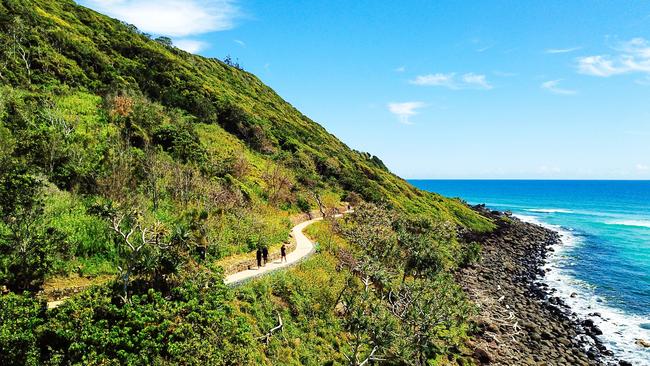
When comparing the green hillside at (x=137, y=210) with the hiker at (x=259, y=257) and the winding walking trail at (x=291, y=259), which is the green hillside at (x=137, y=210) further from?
the hiker at (x=259, y=257)

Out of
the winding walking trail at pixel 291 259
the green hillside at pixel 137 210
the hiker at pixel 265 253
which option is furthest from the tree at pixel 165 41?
the hiker at pixel 265 253

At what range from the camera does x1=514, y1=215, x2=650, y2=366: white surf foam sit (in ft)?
111

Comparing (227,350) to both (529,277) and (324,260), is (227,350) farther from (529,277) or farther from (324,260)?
(529,277)

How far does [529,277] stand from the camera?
54.8 meters

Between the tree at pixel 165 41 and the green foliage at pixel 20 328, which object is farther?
the tree at pixel 165 41

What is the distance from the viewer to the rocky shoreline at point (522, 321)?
31.9m

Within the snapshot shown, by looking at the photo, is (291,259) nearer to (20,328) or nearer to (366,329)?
(366,329)

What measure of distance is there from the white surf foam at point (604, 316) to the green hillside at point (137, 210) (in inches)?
503

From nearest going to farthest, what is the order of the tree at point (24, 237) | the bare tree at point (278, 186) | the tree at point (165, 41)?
the tree at point (24, 237) < the bare tree at point (278, 186) < the tree at point (165, 41)

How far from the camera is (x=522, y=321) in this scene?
38094mm

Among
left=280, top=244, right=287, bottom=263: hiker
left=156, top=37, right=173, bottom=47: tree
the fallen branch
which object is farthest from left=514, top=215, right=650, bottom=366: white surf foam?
left=156, top=37, right=173, bottom=47: tree

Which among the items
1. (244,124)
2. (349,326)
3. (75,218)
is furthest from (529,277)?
(75,218)

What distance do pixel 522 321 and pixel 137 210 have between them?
34.7 m

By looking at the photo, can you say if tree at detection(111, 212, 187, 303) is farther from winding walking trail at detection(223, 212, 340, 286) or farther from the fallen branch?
the fallen branch
